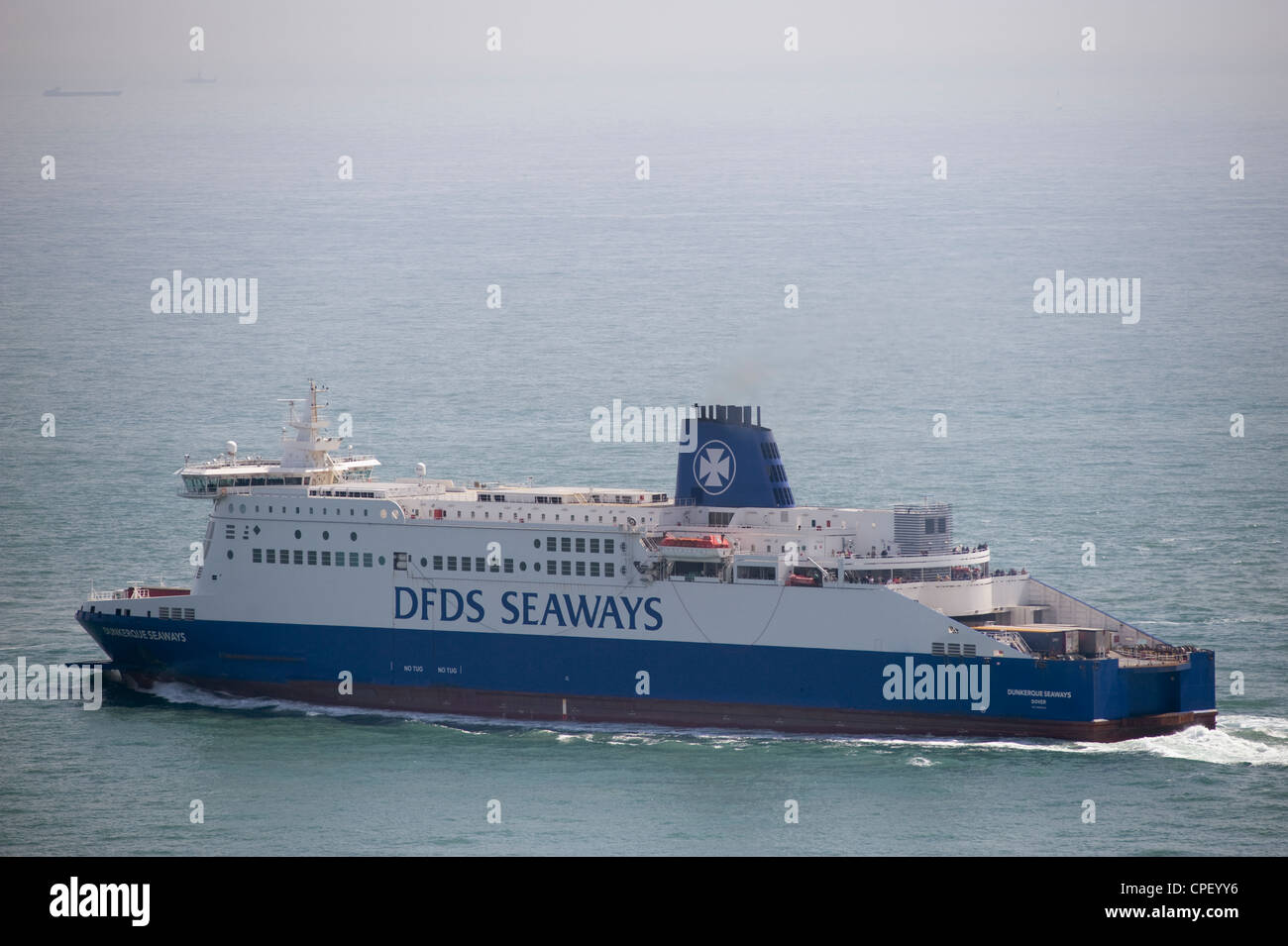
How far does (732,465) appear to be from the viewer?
200 ft

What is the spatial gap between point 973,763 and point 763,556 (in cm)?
732

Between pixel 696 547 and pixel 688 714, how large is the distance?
13.3ft

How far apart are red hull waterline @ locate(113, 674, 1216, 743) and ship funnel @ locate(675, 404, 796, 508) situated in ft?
18.1

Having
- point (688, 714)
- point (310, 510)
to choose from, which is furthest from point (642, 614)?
point (310, 510)

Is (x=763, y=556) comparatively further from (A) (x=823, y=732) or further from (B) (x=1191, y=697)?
(B) (x=1191, y=697)

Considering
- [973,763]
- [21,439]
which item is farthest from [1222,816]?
[21,439]

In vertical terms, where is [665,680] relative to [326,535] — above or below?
below

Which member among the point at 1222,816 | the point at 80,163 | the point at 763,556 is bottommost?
the point at 1222,816

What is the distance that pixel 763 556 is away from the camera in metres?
58.0

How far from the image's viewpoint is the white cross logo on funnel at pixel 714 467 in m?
60.9
